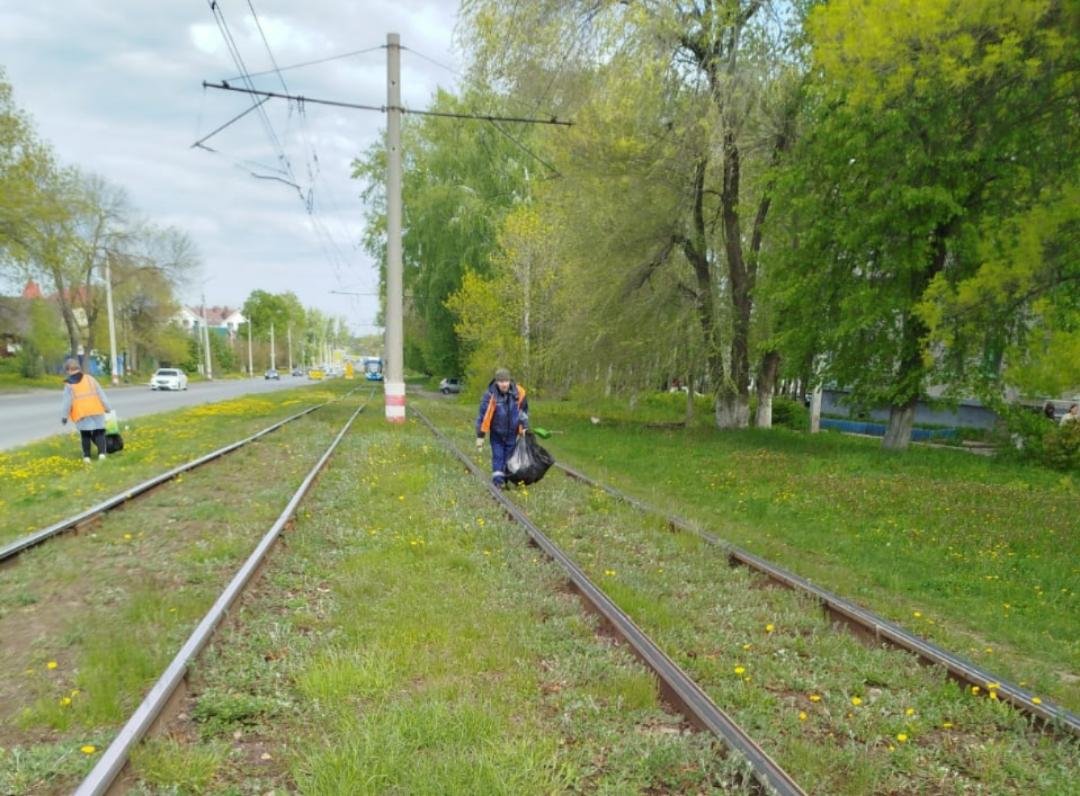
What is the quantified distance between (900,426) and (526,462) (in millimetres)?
12505

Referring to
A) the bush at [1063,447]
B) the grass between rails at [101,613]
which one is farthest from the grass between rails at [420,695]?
the bush at [1063,447]

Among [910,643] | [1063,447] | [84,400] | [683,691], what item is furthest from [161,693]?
[1063,447]

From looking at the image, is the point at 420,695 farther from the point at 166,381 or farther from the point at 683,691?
the point at 166,381

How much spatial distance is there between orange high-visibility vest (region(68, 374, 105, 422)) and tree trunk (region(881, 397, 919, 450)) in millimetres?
17581

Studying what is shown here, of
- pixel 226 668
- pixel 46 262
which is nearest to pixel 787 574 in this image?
pixel 226 668

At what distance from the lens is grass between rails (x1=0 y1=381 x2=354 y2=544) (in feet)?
27.7

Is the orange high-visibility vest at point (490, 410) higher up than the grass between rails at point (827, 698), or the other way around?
the orange high-visibility vest at point (490, 410)

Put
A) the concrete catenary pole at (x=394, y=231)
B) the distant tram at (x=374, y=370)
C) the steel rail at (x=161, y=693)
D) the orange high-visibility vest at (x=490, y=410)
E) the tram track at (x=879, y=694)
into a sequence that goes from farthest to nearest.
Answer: the distant tram at (x=374, y=370) < the concrete catenary pole at (x=394, y=231) < the orange high-visibility vest at (x=490, y=410) < the tram track at (x=879, y=694) < the steel rail at (x=161, y=693)

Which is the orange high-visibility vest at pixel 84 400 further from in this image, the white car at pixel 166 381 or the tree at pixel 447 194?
the white car at pixel 166 381

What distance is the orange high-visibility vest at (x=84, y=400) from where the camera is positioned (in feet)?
37.6

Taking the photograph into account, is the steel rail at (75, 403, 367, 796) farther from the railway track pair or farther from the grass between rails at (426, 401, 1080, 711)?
the grass between rails at (426, 401, 1080, 711)

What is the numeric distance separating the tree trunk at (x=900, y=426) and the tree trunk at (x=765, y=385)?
214 inches

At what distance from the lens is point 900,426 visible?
58.6 ft

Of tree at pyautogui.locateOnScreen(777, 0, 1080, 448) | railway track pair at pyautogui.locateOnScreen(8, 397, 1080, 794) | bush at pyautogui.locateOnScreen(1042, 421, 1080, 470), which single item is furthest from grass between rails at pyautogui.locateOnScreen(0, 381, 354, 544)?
bush at pyautogui.locateOnScreen(1042, 421, 1080, 470)
